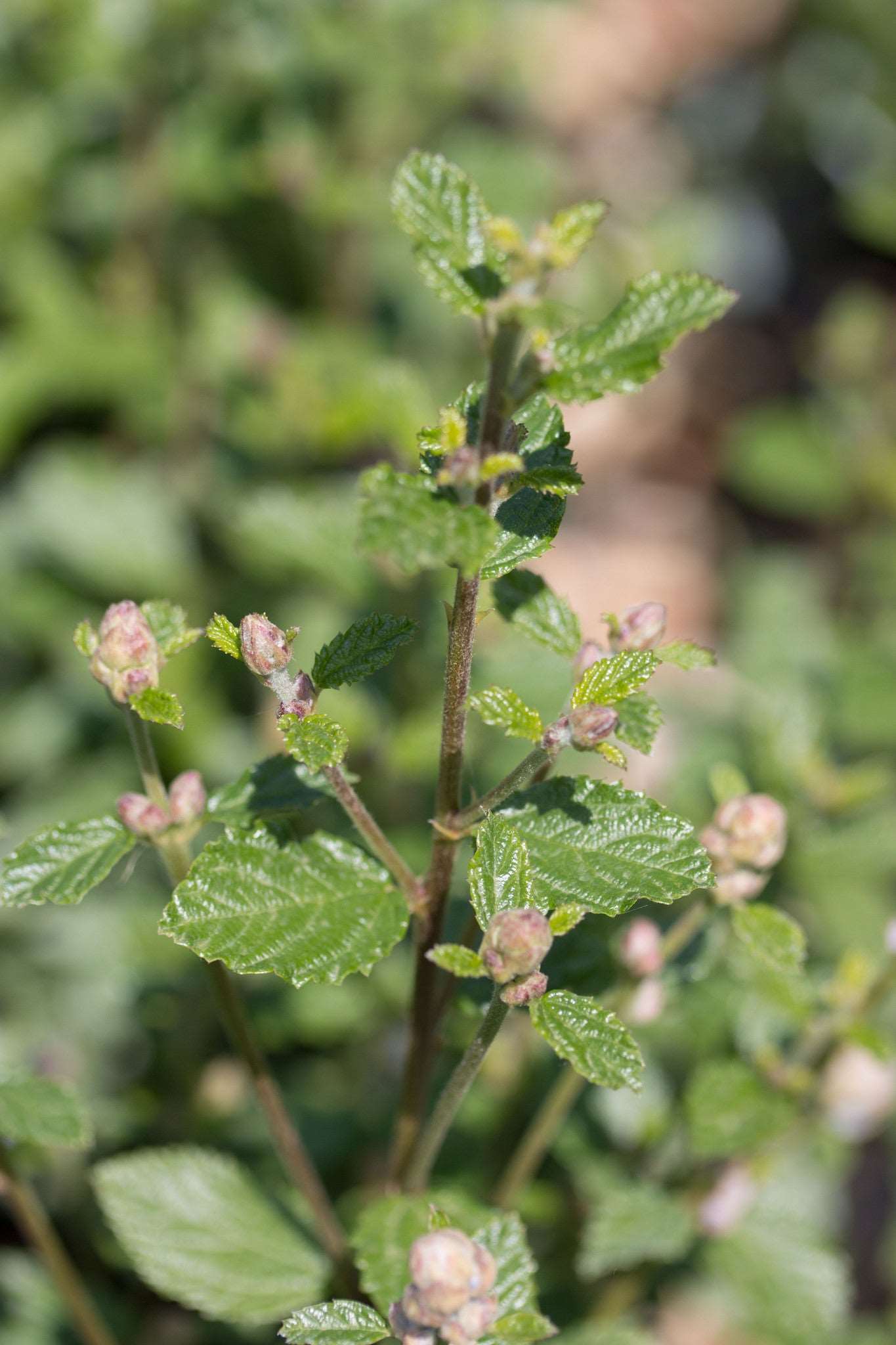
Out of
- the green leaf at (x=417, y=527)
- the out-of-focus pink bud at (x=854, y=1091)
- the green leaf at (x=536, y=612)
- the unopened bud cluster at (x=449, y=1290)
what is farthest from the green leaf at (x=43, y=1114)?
the out-of-focus pink bud at (x=854, y=1091)

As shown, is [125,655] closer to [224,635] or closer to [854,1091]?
[224,635]

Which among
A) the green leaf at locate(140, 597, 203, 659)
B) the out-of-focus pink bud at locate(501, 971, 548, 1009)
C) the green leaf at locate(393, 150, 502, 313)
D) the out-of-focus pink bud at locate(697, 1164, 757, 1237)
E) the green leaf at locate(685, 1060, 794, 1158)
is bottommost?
the out-of-focus pink bud at locate(697, 1164, 757, 1237)

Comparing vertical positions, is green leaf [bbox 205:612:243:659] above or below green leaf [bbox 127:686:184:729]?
above

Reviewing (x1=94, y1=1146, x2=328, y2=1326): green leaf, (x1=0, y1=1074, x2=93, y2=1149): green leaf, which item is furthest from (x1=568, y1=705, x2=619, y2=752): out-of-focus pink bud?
(x1=94, y1=1146, x2=328, y2=1326): green leaf

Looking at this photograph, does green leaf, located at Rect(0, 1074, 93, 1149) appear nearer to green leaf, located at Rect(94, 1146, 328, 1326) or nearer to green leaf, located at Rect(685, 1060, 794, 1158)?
green leaf, located at Rect(94, 1146, 328, 1326)

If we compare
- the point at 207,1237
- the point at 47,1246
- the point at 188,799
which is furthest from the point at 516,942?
the point at 47,1246

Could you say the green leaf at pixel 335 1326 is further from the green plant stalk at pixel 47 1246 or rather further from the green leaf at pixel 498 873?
the green plant stalk at pixel 47 1246

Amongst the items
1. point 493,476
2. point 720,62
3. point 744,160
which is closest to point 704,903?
point 493,476
